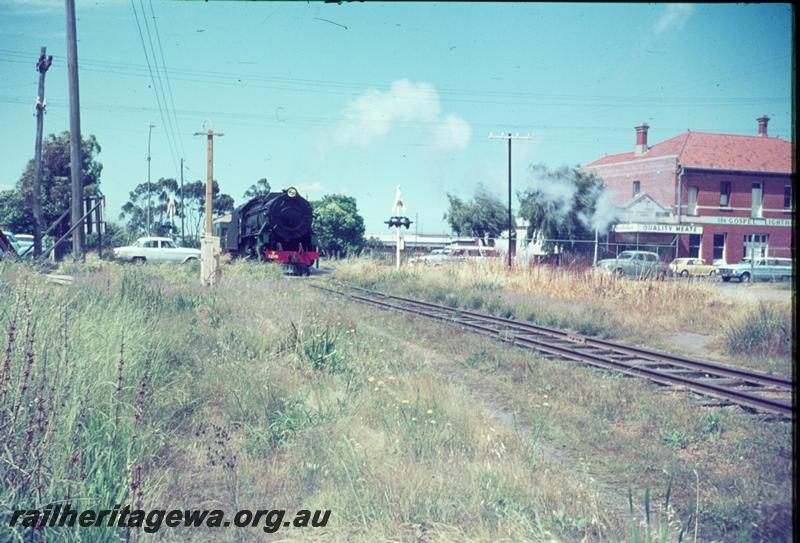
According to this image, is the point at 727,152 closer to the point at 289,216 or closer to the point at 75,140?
the point at 289,216

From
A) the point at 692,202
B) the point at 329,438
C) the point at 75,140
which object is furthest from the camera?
the point at 692,202

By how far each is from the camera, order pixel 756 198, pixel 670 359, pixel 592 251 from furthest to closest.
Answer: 1. pixel 592 251
2. pixel 756 198
3. pixel 670 359

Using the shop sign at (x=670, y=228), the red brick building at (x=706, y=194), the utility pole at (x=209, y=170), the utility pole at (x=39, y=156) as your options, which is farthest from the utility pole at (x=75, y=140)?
the shop sign at (x=670, y=228)

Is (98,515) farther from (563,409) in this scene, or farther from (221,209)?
(221,209)

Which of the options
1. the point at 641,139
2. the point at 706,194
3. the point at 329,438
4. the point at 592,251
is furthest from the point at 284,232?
the point at 641,139

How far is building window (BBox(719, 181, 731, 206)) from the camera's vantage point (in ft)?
83.5

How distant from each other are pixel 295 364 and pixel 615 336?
8.23 meters

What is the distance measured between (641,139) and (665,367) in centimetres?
3378

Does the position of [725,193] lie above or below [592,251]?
above

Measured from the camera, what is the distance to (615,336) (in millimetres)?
13023

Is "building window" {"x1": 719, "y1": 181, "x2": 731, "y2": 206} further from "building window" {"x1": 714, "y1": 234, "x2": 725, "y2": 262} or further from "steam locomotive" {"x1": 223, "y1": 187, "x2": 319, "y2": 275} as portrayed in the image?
"steam locomotive" {"x1": 223, "y1": 187, "x2": 319, "y2": 275}

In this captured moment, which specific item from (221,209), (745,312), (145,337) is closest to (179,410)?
(145,337)

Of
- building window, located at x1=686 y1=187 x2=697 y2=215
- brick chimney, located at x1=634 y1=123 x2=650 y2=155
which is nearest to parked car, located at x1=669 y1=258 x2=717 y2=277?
building window, located at x1=686 y1=187 x2=697 y2=215

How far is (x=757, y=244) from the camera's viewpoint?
28.2 m
